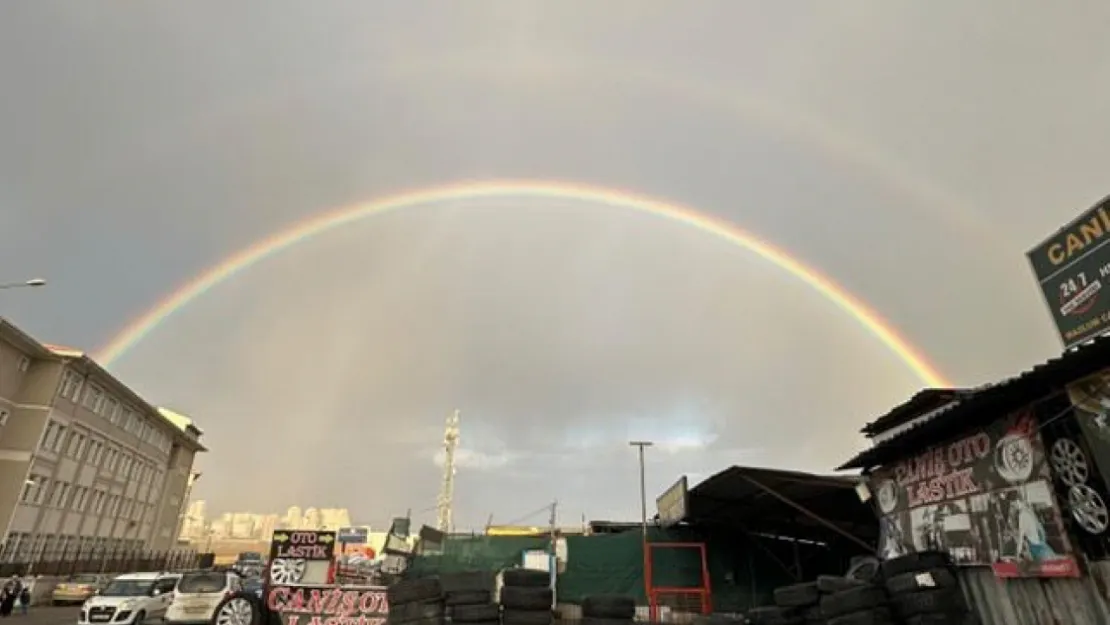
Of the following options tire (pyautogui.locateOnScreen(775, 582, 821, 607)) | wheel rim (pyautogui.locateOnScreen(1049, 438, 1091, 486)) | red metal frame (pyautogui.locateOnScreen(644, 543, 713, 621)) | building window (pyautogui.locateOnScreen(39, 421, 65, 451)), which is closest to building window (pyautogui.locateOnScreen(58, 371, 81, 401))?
building window (pyautogui.locateOnScreen(39, 421, 65, 451))

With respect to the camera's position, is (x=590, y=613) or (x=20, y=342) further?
(x=20, y=342)

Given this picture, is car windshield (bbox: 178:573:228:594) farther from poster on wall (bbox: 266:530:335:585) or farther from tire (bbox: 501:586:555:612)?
tire (bbox: 501:586:555:612)

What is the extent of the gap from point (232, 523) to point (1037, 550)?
721ft

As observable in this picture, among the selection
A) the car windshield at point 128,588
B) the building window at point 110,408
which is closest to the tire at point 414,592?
the car windshield at point 128,588

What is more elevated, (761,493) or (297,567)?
(761,493)

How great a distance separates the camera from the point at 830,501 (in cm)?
1664

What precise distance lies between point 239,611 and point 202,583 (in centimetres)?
684

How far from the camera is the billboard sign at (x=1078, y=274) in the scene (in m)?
9.26

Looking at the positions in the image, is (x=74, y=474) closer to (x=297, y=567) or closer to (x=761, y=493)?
(x=297, y=567)

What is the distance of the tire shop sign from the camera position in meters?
12.8

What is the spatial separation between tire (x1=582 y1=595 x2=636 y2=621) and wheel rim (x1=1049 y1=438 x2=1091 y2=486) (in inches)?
309

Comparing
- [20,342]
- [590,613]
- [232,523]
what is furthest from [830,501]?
[232,523]

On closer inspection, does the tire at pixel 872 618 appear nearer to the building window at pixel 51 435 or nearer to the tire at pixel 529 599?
the tire at pixel 529 599

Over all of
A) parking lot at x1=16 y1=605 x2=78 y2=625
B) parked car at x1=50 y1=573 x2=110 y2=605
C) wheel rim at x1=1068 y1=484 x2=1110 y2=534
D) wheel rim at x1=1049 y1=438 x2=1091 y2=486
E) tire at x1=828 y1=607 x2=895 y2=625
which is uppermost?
wheel rim at x1=1049 y1=438 x2=1091 y2=486
